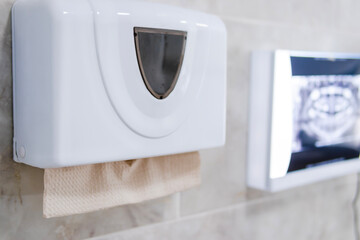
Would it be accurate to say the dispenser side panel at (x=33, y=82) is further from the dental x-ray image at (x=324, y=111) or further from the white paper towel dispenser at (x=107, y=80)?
the dental x-ray image at (x=324, y=111)

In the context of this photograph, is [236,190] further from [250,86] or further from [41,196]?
[41,196]

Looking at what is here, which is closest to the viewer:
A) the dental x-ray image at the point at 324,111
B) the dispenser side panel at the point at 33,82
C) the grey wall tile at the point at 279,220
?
the dispenser side panel at the point at 33,82

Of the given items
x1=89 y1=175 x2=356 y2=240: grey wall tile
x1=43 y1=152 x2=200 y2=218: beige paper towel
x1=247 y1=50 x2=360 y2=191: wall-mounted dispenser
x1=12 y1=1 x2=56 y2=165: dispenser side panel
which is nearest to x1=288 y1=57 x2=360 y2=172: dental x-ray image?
x1=247 y1=50 x2=360 y2=191: wall-mounted dispenser

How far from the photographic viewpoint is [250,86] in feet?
3.13

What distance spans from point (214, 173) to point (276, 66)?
0.24 m

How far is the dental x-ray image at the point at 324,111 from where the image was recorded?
0.98 m

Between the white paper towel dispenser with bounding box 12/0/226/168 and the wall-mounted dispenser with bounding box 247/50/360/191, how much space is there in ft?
0.85

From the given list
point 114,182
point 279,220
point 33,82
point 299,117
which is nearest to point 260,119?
point 299,117

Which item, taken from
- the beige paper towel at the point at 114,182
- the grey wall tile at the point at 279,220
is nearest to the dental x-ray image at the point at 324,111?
the grey wall tile at the point at 279,220

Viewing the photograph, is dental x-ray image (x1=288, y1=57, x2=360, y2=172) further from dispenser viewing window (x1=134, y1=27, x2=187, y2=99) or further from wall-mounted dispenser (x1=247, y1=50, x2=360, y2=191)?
dispenser viewing window (x1=134, y1=27, x2=187, y2=99)

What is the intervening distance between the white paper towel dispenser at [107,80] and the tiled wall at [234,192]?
65mm

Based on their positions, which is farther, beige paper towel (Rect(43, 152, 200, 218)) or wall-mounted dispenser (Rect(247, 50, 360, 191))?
wall-mounted dispenser (Rect(247, 50, 360, 191))

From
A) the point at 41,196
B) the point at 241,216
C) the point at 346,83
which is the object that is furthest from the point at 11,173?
the point at 346,83

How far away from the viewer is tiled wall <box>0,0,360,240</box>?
2.08 ft
